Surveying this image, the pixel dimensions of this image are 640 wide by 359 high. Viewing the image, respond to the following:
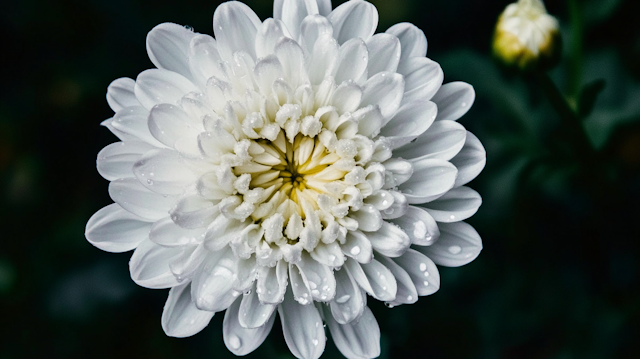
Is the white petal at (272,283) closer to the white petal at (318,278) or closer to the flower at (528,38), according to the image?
the white petal at (318,278)

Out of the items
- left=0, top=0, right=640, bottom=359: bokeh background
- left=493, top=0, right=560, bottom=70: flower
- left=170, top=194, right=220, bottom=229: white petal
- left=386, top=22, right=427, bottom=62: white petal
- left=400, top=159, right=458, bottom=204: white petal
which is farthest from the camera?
left=0, top=0, right=640, bottom=359: bokeh background

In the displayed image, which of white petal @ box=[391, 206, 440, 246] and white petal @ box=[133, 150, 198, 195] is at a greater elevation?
white petal @ box=[133, 150, 198, 195]

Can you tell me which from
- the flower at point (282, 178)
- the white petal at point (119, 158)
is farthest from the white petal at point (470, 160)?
the white petal at point (119, 158)

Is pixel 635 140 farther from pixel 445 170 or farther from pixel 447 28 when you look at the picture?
pixel 445 170

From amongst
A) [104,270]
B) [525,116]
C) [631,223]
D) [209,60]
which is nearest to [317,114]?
[209,60]

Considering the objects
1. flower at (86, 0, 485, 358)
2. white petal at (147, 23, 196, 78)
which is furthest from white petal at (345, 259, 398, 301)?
white petal at (147, 23, 196, 78)

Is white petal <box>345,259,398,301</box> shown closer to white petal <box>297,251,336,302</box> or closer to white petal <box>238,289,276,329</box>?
white petal <box>297,251,336,302</box>
